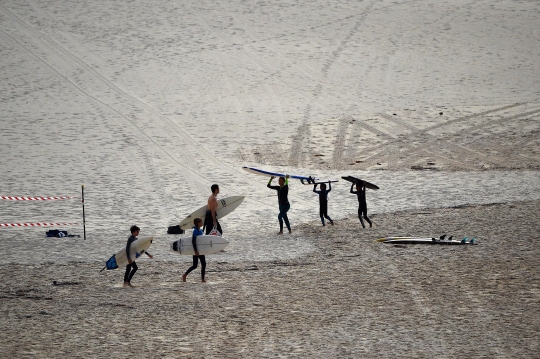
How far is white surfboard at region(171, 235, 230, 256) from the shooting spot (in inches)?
627

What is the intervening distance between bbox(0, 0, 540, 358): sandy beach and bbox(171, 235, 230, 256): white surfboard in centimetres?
66

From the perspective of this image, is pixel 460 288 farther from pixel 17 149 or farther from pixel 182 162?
pixel 17 149

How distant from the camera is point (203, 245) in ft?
52.3

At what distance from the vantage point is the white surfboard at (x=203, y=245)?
627 inches

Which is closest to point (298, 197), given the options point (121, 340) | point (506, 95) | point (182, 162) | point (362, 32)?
point (182, 162)

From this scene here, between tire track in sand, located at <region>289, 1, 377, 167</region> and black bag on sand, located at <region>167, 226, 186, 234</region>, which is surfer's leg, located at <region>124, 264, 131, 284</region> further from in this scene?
tire track in sand, located at <region>289, 1, 377, 167</region>

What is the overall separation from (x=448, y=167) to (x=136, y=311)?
1678cm

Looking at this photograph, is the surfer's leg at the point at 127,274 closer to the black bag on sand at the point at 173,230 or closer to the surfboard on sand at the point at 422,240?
the black bag on sand at the point at 173,230

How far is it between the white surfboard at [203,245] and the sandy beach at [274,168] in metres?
0.66

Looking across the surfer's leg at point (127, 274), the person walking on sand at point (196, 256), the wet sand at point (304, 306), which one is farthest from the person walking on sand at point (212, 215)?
the surfer's leg at point (127, 274)

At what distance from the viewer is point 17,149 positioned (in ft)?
98.8

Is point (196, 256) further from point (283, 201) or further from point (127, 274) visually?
point (283, 201)

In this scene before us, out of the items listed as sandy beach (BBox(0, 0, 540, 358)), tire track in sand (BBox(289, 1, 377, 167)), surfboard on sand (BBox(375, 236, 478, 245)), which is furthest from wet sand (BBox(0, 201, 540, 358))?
tire track in sand (BBox(289, 1, 377, 167))

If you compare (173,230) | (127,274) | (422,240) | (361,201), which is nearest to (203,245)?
(127,274)
